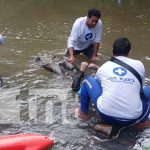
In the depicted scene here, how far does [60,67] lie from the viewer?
7.53 m

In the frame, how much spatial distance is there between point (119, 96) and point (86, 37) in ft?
10.6

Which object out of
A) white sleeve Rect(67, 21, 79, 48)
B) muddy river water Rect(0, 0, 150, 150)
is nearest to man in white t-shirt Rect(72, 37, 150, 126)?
muddy river water Rect(0, 0, 150, 150)

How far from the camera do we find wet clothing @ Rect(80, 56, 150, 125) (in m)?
5.09

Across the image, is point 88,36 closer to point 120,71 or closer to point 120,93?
point 120,71

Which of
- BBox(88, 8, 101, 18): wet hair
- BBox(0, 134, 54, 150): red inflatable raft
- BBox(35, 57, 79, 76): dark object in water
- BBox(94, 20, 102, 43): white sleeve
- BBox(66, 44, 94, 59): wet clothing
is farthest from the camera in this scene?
BBox(66, 44, 94, 59): wet clothing

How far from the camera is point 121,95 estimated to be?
5086 mm

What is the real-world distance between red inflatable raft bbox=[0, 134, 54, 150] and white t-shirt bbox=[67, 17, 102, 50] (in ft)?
11.0

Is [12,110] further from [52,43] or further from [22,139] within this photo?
[52,43]

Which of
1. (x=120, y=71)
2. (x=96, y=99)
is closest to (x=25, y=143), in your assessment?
(x=96, y=99)

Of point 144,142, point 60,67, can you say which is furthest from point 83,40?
point 144,142

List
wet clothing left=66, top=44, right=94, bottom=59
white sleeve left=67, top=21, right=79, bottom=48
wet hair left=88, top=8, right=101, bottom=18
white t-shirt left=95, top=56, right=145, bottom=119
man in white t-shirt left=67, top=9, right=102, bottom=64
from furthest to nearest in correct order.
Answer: wet clothing left=66, top=44, right=94, bottom=59
white sleeve left=67, top=21, right=79, bottom=48
man in white t-shirt left=67, top=9, right=102, bottom=64
wet hair left=88, top=8, right=101, bottom=18
white t-shirt left=95, top=56, right=145, bottom=119

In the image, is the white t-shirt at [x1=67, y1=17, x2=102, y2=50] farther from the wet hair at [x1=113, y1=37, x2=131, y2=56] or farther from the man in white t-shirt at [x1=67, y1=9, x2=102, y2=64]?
the wet hair at [x1=113, y1=37, x2=131, y2=56]

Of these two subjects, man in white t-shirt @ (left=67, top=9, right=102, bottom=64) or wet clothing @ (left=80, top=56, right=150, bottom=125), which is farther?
man in white t-shirt @ (left=67, top=9, right=102, bottom=64)

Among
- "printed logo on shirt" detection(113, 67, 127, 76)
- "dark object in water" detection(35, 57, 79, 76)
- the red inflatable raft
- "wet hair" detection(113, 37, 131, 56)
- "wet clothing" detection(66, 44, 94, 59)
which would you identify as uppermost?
"wet hair" detection(113, 37, 131, 56)
